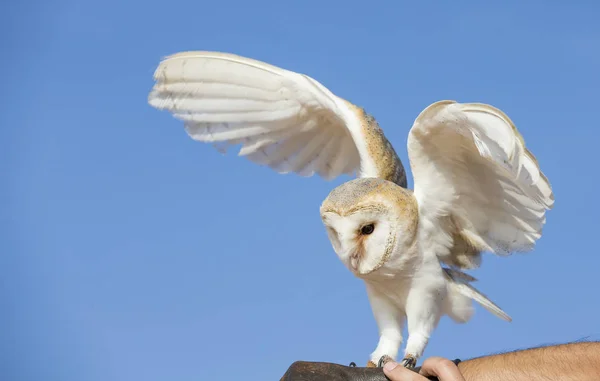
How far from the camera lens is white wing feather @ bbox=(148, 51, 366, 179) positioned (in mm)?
3857

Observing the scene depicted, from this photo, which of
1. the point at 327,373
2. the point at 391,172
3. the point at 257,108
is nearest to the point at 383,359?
the point at 391,172

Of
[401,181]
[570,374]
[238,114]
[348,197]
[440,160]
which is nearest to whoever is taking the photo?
[570,374]

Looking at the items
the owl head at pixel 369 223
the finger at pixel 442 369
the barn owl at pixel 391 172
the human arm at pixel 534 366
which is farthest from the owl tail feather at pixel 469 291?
the finger at pixel 442 369

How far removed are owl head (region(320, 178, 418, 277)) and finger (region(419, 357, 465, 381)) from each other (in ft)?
3.89

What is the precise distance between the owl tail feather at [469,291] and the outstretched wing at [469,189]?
0.05m

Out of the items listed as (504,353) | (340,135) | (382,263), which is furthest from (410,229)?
(504,353)

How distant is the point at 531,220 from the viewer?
3.58 m

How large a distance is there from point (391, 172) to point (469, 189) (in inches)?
13.5

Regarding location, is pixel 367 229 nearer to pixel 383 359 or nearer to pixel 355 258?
pixel 355 258

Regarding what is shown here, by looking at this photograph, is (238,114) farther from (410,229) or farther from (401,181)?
(410,229)

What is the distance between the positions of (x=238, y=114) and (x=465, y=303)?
4.52ft

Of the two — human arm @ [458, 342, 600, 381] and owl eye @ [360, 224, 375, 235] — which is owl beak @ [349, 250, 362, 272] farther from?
human arm @ [458, 342, 600, 381]

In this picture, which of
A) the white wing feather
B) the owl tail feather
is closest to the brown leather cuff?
the owl tail feather

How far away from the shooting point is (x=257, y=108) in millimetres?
3980
